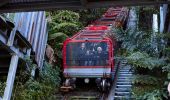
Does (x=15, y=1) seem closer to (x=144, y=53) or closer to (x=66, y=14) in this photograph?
(x=144, y=53)

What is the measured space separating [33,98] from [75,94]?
83.1 inches

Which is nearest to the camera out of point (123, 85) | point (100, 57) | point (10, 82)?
point (10, 82)

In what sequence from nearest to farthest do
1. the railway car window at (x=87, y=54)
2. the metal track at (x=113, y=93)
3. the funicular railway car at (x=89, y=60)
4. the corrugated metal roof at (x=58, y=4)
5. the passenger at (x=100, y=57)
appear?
the corrugated metal roof at (x=58, y=4), the metal track at (x=113, y=93), the funicular railway car at (x=89, y=60), the passenger at (x=100, y=57), the railway car window at (x=87, y=54)

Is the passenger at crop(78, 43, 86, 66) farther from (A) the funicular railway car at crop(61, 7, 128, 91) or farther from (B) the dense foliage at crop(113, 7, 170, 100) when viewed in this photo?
(B) the dense foliage at crop(113, 7, 170, 100)

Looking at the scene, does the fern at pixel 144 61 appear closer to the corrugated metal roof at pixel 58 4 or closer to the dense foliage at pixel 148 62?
the dense foliage at pixel 148 62

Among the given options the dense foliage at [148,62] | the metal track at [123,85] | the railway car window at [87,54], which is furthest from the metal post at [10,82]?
the metal track at [123,85]

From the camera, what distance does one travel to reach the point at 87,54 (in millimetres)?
13828

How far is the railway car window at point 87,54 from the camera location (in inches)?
534

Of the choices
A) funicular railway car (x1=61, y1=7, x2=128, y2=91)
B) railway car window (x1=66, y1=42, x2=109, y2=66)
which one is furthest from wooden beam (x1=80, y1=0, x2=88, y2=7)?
railway car window (x1=66, y1=42, x2=109, y2=66)

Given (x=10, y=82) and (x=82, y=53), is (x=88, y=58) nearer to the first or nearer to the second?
(x=82, y=53)

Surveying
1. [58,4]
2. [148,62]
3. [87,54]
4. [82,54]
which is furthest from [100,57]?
[58,4]

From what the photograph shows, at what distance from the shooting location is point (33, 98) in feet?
39.5

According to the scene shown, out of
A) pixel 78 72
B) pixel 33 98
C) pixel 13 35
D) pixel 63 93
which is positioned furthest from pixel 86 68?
pixel 13 35

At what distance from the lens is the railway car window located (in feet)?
44.5
